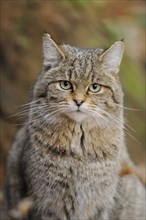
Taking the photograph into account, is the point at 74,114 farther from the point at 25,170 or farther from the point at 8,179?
the point at 8,179

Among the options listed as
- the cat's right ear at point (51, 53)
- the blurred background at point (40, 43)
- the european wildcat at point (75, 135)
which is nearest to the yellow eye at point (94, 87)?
the european wildcat at point (75, 135)

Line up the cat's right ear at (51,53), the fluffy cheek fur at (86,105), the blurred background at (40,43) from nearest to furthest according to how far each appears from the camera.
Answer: the fluffy cheek fur at (86,105), the cat's right ear at (51,53), the blurred background at (40,43)

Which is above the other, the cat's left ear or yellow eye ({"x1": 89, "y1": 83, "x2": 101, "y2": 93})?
the cat's left ear

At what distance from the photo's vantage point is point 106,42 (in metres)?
8.41

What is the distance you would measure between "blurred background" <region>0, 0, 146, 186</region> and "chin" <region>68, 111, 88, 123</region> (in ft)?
6.84

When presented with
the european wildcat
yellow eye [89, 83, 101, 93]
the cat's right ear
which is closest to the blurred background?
the european wildcat

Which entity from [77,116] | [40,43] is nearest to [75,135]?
[77,116]

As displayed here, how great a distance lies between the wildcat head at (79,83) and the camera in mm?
5191

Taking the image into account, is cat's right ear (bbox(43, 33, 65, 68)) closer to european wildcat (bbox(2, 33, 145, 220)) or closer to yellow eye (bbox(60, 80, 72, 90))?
european wildcat (bbox(2, 33, 145, 220))

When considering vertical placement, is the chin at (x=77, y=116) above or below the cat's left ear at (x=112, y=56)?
below

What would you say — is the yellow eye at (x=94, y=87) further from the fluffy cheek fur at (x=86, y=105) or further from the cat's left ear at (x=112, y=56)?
the cat's left ear at (x=112, y=56)

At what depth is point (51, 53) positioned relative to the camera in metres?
5.44

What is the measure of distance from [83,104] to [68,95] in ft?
0.49

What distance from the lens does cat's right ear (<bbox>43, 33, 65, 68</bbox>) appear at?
5371 mm
